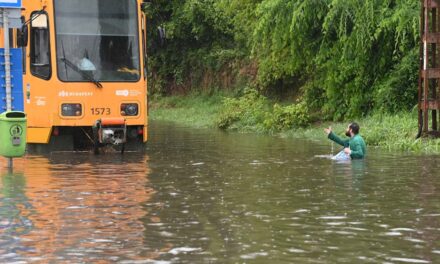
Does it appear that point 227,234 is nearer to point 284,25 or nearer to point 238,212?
point 238,212

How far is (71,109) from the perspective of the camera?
774 inches

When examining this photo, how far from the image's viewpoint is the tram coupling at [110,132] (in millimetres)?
19172

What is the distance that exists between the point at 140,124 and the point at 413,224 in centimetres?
1070

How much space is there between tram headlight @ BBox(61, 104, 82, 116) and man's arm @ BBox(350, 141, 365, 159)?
5.73 m

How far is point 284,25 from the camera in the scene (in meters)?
28.9

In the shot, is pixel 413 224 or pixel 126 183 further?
pixel 126 183

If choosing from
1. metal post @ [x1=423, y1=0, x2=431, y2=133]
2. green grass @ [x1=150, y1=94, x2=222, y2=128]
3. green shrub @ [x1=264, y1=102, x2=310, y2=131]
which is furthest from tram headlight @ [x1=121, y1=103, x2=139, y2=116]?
green grass @ [x1=150, y1=94, x2=222, y2=128]

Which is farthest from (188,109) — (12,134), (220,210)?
(220,210)

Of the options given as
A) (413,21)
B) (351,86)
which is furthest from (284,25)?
(413,21)

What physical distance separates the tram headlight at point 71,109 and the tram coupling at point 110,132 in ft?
1.76

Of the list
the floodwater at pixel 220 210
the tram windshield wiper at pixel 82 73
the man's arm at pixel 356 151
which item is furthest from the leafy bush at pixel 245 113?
the floodwater at pixel 220 210

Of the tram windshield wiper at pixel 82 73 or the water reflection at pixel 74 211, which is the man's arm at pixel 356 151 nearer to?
the water reflection at pixel 74 211

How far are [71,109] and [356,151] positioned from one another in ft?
19.7

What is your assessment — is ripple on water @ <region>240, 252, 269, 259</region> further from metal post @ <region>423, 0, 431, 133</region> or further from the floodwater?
metal post @ <region>423, 0, 431, 133</region>
